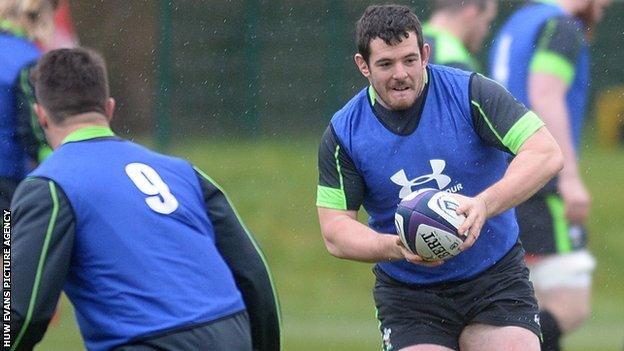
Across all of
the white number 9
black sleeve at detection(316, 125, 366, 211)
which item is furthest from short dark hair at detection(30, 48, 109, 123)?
black sleeve at detection(316, 125, 366, 211)

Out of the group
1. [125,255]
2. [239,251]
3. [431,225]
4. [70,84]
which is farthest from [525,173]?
[70,84]

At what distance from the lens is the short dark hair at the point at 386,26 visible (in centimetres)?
533

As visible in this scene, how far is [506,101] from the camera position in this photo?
5.35 meters

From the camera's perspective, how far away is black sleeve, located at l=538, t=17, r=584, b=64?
7105 mm

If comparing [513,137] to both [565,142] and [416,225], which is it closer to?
[416,225]

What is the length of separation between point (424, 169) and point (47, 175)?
1.61 m

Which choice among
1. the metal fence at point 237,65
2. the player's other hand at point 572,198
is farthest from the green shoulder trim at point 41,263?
the metal fence at point 237,65

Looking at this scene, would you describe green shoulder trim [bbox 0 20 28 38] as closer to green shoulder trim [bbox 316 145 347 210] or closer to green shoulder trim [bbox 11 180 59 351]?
green shoulder trim [bbox 316 145 347 210]

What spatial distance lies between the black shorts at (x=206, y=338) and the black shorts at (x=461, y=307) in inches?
38.0

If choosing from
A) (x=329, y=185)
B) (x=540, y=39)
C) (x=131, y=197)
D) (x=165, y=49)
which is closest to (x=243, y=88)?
(x=165, y=49)

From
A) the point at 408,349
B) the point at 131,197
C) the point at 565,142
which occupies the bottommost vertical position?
the point at 408,349

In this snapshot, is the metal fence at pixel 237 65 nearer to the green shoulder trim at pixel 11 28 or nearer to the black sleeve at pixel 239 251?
the green shoulder trim at pixel 11 28

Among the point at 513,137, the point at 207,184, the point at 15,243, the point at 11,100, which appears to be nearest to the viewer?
the point at 15,243

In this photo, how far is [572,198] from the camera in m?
7.16
